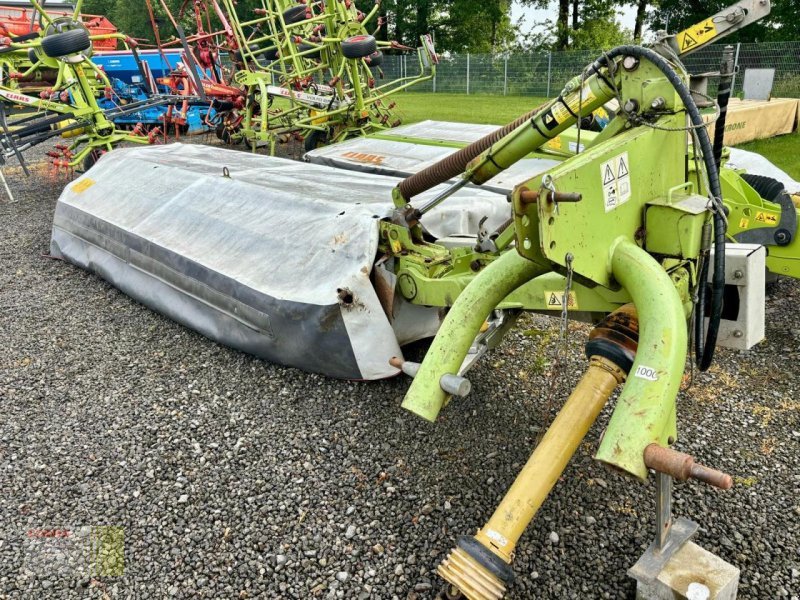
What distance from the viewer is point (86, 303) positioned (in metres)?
4.59

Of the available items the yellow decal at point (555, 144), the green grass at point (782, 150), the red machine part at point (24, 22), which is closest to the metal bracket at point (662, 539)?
the yellow decal at point (555, 144)

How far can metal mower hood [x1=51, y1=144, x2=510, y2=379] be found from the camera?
10.1 feet

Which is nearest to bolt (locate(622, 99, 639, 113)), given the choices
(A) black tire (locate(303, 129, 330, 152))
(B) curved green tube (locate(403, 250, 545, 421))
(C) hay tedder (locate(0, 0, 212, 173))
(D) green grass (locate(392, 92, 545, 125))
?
(B) curved green tube (locate(403, 250, 545, 421))

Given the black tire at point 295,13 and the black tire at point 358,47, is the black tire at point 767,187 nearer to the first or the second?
the black tire at point 358,47

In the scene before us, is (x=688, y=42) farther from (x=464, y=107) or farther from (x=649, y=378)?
(x=464, y=107)

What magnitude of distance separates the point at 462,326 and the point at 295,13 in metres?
7.83

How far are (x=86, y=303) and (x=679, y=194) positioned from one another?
408 centimetres

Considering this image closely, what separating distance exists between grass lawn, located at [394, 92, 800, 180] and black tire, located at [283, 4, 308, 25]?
428 cm

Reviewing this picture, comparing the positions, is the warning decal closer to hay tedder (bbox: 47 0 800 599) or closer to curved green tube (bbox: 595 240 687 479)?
hay tedder (bbox: 47 0 800 599)

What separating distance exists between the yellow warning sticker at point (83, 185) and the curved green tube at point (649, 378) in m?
4.71

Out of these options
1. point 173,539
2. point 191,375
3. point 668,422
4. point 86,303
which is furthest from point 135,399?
point 668,422

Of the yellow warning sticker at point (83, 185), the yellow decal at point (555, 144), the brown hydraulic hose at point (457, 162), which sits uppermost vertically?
the brown hydraulic hose at point (457, 162)

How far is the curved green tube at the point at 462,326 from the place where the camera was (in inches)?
81.2

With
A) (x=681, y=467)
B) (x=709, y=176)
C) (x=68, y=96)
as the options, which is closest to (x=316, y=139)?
(x=68, y=96)
